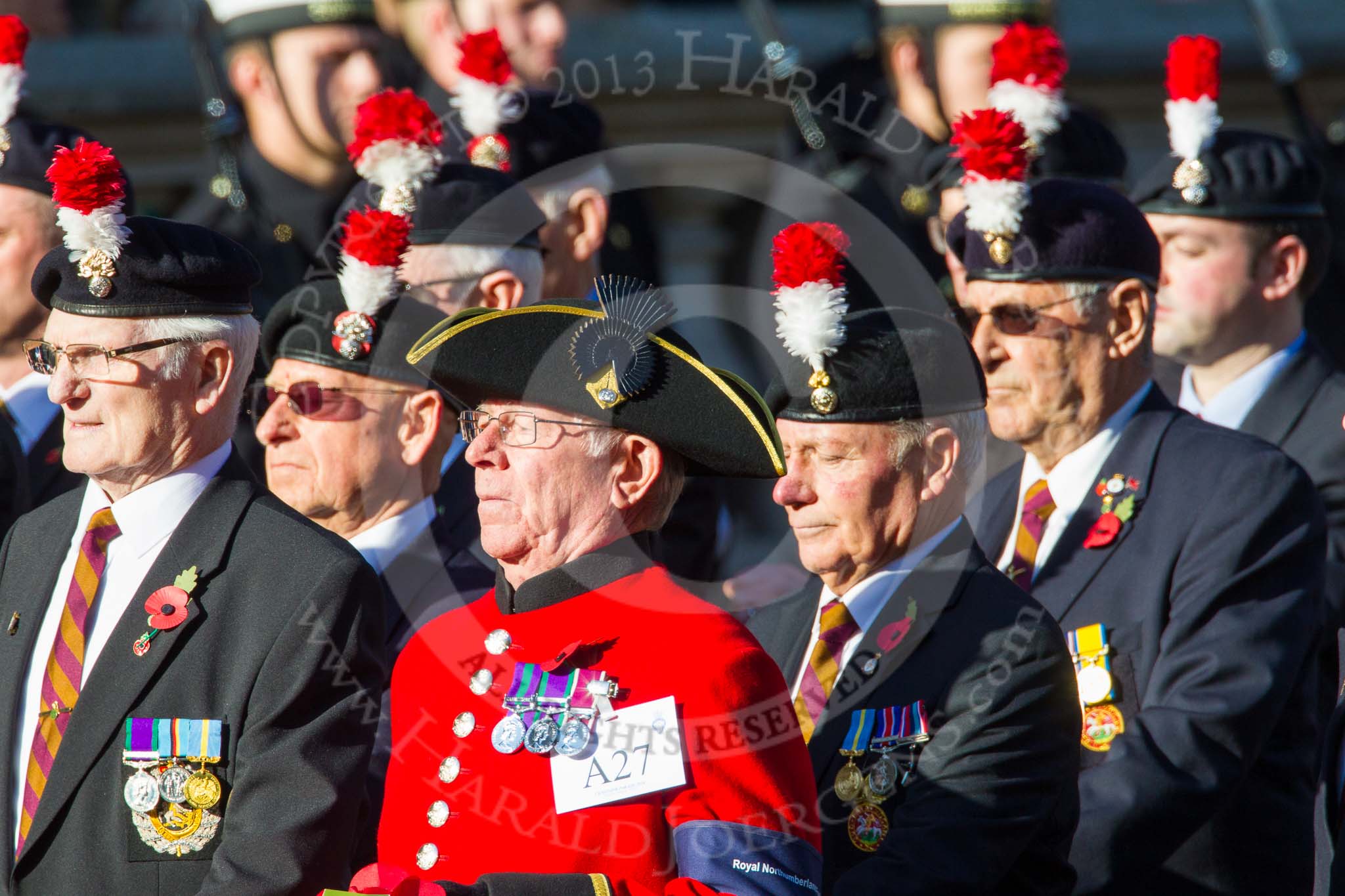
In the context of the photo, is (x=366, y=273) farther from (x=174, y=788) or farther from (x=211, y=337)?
(x=174, y=788)

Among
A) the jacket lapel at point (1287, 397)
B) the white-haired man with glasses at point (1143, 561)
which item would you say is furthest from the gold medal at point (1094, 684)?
the jacket lapel at point (1287, 397)

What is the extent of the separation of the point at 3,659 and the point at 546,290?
2322 millimetres

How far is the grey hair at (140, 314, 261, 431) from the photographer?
13.0 feet

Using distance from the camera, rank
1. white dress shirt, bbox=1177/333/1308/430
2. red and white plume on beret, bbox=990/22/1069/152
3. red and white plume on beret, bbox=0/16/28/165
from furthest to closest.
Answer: red and white plume on beret, bbox=990/22/1069/152 < white dress shirt, bbox=1177/333/1308/430 < red and white plume on beret, bbox=0/16/28/165

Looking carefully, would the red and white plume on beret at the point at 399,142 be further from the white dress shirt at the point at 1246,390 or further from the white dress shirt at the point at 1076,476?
the white dress shirt at the point at 1246,390

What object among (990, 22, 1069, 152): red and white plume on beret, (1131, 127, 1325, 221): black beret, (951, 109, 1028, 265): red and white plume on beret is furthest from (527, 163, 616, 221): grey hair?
(1131, 127, 1325, 221): black beret

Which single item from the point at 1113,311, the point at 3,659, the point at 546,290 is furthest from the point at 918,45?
the point at 3,659

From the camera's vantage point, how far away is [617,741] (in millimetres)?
3271

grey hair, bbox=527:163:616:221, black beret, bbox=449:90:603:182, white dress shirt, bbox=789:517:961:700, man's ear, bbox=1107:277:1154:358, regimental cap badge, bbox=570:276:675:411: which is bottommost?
white dress shirt, bbox=789:517:961:700

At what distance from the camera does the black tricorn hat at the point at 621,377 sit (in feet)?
11.3

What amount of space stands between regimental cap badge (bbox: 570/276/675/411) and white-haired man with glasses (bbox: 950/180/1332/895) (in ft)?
4.89

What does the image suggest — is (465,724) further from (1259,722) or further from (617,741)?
(1259,722)

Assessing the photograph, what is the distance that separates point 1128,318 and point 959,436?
3.16 ft

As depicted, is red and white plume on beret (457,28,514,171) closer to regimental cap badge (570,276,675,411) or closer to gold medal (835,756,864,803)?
regimental cap badge (570,276,675,411)
